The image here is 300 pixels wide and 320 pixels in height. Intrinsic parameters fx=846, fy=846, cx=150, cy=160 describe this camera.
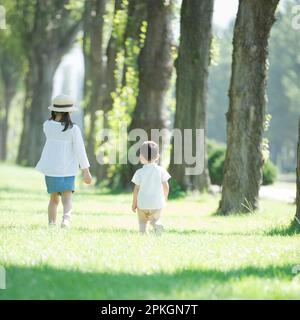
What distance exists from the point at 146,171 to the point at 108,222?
2.29 metres

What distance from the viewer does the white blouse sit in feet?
36.7

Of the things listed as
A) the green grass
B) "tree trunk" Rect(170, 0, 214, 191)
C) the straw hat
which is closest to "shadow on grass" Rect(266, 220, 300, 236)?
the green grass

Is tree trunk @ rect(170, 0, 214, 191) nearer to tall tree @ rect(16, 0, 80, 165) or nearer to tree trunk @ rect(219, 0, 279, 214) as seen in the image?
tree trunk @ rect(219, 0, 279, 214)

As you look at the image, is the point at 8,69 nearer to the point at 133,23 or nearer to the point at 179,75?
the point at 133,23

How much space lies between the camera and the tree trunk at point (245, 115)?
1448 cm

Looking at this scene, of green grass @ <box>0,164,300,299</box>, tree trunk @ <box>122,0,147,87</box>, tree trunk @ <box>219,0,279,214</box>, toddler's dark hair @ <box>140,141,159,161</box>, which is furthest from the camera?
tree trunk @ <box>122,0,147,87</box>

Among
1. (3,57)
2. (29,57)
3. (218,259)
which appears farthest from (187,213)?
(3,57)

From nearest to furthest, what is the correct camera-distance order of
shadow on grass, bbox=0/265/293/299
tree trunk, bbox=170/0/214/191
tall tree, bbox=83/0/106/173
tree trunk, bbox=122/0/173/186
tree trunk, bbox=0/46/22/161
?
1. shadow on grass, bbox=0/265/293/299
2. tree trunk, bbox=170/0/214/191
3. tree trunk, bbox=122/0/173/186
4. tall tree, bbox=83/0/106/173
5. tree trunk, bbox=0/46/22/161

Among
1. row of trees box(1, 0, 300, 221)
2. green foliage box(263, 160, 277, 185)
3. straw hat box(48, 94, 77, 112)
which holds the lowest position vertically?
green foliage box(263, 160, 277, 185)

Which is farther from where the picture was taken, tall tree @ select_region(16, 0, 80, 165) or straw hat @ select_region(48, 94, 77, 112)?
tall tree @ select_region(16, 0, 80, 165)

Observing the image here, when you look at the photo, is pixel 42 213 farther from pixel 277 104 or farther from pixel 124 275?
pixel 277 104

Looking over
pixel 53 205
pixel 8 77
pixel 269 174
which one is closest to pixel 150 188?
pixel 53 205

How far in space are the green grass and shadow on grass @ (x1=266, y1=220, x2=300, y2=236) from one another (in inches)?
1.1
